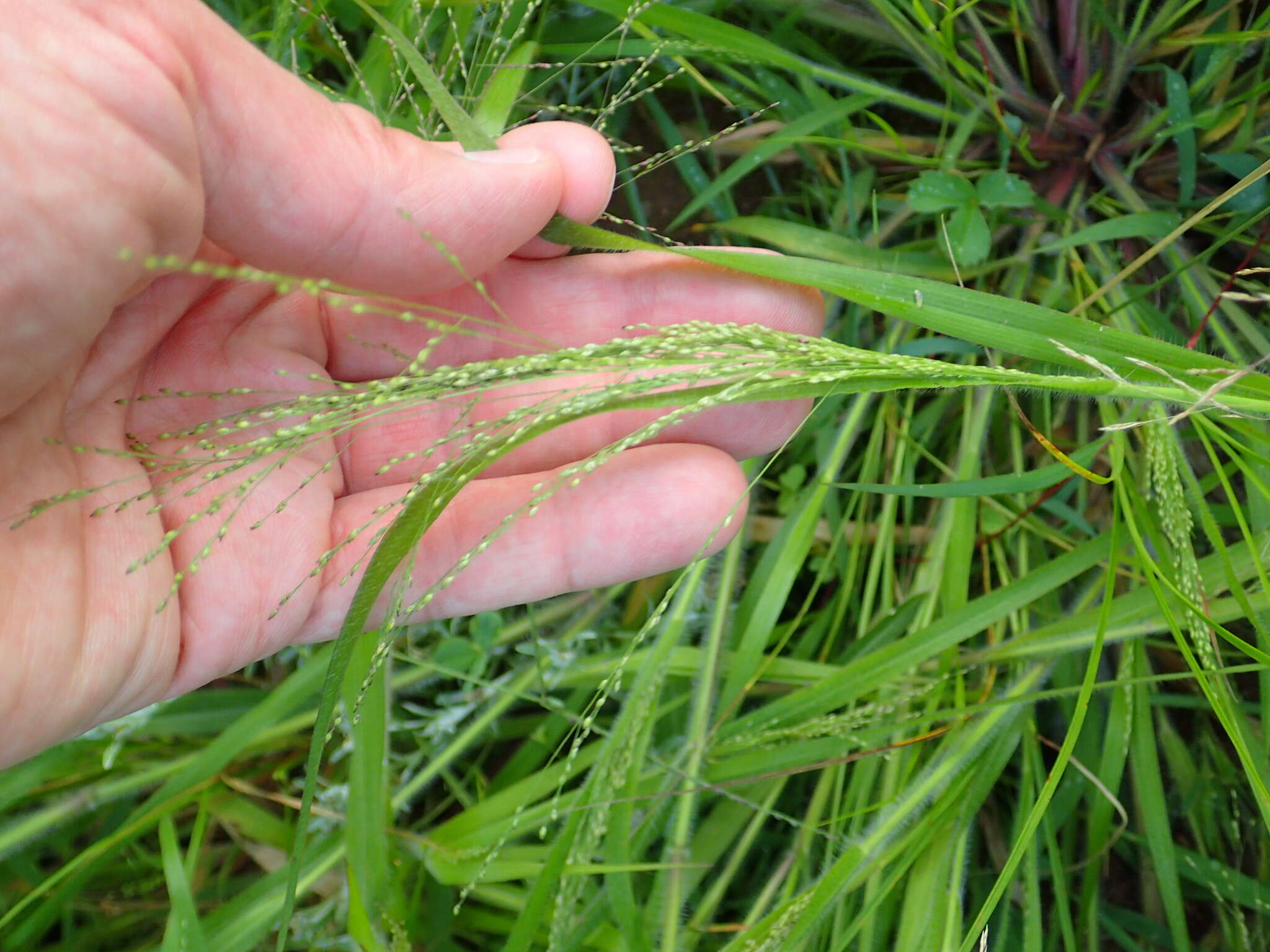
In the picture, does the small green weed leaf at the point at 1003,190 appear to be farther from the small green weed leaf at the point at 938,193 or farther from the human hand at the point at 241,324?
the human hand at the point at 241,324

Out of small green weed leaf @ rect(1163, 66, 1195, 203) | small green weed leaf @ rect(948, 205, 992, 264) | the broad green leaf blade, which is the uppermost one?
the broad green leaf blade

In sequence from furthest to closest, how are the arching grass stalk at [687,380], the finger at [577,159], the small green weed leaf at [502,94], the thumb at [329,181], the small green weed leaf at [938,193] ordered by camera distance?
1. the small green weed leaf at [938,193]
2. the small green weed leaf at [502,94]
3. the finger at [577,159]
4. the thumb at [329,181]
5. the arching grass stalk at [687,380]

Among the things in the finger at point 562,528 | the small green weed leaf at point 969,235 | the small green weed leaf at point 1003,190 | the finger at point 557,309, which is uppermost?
the small green weed leaf at point 1003,190

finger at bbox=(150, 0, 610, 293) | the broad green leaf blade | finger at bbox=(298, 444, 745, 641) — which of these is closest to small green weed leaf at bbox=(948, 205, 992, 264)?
→ finger at bbox=(298, 444, 745, 641)

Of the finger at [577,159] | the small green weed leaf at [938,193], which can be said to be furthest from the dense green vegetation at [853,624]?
the finger at [577,159]

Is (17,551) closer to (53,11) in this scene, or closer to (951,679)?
(53,11)

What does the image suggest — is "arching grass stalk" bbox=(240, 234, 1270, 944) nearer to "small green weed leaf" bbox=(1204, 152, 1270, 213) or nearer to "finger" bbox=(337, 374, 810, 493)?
"finger" bbox=(337, 374, 810, 493)

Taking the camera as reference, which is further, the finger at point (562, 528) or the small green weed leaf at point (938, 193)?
the small green weed leaf at point (938, 193)

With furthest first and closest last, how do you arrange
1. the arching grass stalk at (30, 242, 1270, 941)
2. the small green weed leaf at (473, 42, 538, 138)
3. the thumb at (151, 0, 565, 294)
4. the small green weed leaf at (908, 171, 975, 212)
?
the small green weed leaf at (908, 171, 975, 212) → the small green weed leaf at (473, 42, 538, 138) → the thumb at (151, 0, 565, 294) → the arching grass stalk at (30, 242, 1270, 941)
